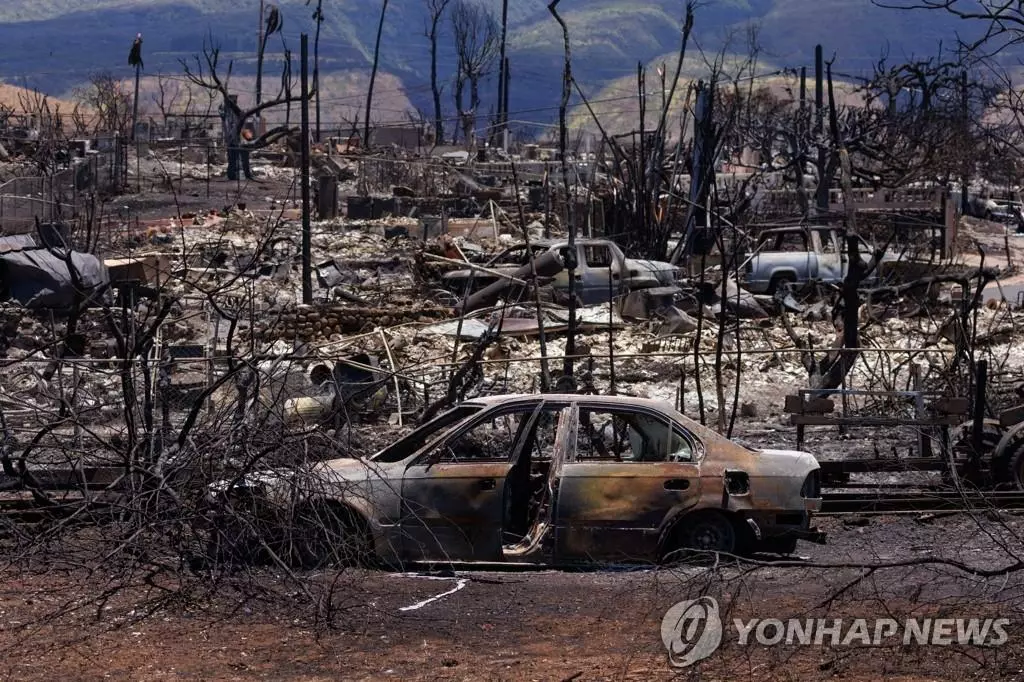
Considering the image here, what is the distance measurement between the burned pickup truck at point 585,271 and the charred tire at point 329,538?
12316 millimetres

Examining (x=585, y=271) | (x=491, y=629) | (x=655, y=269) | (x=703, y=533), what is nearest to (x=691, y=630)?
(x=491, y=629)

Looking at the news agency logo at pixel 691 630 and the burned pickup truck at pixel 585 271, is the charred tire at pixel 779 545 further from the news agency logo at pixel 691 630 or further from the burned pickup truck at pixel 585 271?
the burned pickup truck at pixel 585 271

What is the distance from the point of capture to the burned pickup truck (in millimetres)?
20875

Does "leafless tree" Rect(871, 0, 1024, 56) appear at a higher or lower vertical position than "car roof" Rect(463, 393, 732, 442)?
higher

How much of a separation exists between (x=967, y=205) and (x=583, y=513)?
34999 millimetres

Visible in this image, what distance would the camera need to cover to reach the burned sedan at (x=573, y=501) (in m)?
8.48

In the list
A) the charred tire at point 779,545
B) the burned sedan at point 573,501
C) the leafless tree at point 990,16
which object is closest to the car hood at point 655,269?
the leafless tree at point 990,16

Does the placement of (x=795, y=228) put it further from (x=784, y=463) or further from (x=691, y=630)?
(x=691, y=630)

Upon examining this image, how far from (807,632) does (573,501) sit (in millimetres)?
1919

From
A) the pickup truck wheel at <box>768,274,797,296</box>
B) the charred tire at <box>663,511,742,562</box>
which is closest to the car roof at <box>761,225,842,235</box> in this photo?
the pickup truck wheel at <box>768,274,797,296</box>

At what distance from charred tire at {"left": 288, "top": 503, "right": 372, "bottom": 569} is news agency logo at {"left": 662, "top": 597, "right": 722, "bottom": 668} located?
1940mm

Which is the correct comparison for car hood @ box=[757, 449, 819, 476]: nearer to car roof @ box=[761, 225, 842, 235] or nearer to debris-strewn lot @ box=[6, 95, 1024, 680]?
debris-strewn lot @ box=[6, 95, 1024, 680]

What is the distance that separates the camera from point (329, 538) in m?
8.16

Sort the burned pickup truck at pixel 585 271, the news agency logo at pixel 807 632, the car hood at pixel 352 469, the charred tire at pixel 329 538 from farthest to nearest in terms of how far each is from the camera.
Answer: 1. the burned pickup truck at pixel 585 271
2. the car hood at pixel 352 469
3. the charred tire at pixel 329 538
4. the news agency logo at pixel 807 632
